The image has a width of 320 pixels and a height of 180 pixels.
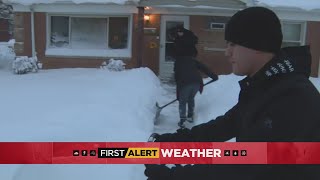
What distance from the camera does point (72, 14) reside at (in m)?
16.3

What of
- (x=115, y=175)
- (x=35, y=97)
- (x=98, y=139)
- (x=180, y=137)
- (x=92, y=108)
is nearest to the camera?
(x=180, y=137)

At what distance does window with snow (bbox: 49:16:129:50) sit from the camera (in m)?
16.4

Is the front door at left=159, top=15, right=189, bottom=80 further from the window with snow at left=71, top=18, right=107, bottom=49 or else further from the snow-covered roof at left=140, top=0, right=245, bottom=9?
the window with snow at left=71, top=18, right=107, bottom=49

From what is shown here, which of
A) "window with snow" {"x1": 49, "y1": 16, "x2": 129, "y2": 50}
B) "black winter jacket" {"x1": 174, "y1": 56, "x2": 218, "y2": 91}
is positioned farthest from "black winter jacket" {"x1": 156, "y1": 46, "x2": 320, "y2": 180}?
"window with snow" {"x1": 49, "y1": 16, "x2": 129, "y2": 50}

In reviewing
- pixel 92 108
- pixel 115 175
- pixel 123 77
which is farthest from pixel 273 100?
pixel 123 77

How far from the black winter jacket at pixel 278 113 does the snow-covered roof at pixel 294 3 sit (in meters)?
13.1

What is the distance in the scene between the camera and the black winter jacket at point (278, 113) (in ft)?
5.48

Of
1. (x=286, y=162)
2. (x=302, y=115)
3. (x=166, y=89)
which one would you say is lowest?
(x=166, y=89)

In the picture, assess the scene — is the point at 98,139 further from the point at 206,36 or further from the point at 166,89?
the point at 206,36

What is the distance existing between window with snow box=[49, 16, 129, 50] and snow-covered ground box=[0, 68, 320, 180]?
14.1 feet

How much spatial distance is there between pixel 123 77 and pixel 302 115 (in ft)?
32.1

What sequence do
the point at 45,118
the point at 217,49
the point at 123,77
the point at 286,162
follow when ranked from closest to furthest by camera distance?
1. the point at 286,162
2. the point at 45,118
3. the point at 123,77
4. the point at 217,49

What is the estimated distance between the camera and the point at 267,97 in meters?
1.78

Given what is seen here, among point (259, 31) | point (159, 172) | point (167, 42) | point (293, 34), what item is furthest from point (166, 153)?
point (293, 34)
